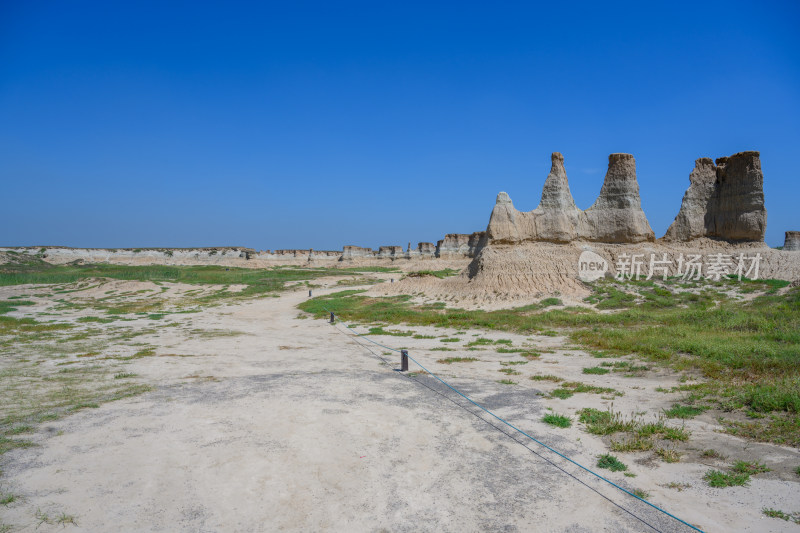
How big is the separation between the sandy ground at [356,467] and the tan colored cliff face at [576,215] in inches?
748

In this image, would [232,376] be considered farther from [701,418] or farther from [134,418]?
[701,418]

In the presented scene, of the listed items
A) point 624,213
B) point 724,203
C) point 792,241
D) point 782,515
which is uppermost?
point 724,203

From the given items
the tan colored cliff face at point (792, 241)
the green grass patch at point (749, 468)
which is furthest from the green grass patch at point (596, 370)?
the tan colored cliff face at point (792, 241)

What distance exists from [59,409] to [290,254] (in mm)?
91922

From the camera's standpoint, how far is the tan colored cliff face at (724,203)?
83.9 feet

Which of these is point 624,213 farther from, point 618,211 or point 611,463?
point 611,463

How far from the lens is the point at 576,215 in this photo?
2750 centimetres

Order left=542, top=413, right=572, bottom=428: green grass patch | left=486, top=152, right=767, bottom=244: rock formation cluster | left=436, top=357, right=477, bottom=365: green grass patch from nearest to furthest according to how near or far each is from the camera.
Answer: left=542, top=413, right=572, bottom=428: green grass patch → left=436, top=357, right=477, bottom=365: green grass patch → left=486, top=152, right=767, bottom=244: rock formation cluster

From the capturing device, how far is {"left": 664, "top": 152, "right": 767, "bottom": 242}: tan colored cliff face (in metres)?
25.6

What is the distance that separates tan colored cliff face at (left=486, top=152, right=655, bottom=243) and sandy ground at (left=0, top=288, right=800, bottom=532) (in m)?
19.0

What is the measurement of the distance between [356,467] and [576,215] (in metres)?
26.1

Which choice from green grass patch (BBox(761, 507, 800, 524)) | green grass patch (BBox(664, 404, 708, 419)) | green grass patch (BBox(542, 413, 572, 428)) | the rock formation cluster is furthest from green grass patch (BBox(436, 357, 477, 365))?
the rock formation cluster

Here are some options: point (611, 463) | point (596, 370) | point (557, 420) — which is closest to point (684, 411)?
point (557, 420)

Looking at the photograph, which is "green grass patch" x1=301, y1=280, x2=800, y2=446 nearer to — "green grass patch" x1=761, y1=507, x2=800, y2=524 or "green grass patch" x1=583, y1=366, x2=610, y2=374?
"green grass patch" x1=583, y1=366, x2=610, y2=374
